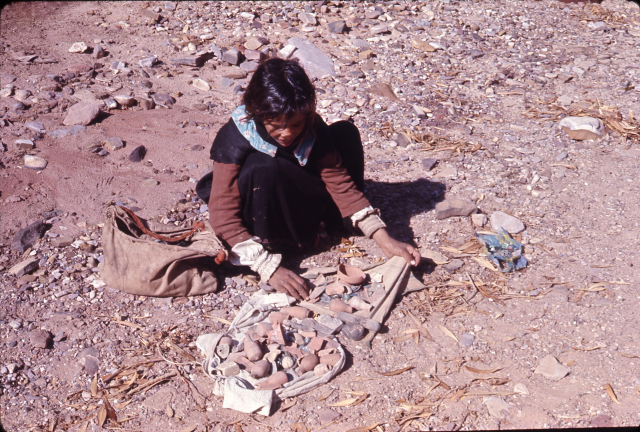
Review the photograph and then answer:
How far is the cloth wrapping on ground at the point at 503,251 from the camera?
9.09 feet

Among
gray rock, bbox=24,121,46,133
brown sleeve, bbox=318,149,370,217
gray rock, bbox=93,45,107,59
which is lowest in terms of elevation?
gray rock, bbox=24,121,46,133

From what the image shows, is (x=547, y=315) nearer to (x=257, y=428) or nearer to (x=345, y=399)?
(x=345, y=399)

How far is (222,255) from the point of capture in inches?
97.6

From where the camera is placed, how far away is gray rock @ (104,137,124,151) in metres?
3.54

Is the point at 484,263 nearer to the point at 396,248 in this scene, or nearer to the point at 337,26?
the point at 396,248

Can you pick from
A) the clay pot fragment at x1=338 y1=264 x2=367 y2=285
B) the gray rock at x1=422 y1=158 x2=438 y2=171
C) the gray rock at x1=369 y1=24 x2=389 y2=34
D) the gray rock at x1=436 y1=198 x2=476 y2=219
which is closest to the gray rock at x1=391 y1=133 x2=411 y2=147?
the gray rock at x1=422 y1=158 x2=438 y2=171

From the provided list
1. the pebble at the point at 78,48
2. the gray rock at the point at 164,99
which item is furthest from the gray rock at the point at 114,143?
the pebble at the point at 78,48

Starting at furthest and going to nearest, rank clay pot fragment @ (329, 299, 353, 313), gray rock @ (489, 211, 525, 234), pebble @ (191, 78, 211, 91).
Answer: pebble @ (191, 78, 211, 91)
gray rock @ (489, 211, 525, 234)
clay pot fragment @ (329, 299, 353, 313)

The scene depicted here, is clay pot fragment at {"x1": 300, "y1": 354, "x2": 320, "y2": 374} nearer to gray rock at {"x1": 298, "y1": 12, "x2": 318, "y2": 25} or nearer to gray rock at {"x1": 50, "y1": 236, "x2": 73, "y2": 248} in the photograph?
gray rock at {"x1": 50, "y1": 236, "x2": 73, "y2": 248}

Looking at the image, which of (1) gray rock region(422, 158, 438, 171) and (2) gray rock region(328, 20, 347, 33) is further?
(2) gray rock region(328, 20, 347, 33)

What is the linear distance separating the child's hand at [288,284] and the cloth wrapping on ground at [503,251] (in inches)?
41.6

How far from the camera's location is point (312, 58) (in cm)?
467

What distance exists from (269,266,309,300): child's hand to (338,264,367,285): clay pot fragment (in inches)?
7.6

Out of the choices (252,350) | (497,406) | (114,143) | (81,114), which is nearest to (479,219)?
(497,406)
